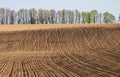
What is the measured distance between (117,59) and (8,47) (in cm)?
1755

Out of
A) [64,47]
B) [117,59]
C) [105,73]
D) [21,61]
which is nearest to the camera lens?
[105,73]

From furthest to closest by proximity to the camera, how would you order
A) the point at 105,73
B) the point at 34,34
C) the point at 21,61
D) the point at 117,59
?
the point at 34,34
the point at 21,61
the point at 117,59
the point at 105,73

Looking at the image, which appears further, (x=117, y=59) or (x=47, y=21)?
(x=47, y=21)

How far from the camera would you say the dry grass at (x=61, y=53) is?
19.1 meters

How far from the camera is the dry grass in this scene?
62.5 feet

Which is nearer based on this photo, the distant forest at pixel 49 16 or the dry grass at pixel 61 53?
the dry grass at pixel 61 53

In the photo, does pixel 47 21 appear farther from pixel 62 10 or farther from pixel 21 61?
pixel 21 61

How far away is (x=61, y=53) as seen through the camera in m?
29.5

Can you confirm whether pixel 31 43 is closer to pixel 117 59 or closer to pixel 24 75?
pixel 117 59

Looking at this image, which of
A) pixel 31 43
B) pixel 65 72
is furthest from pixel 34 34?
pixel 65 72

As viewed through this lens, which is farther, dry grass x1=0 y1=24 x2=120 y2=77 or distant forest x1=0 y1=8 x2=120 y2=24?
distant forest x1=0 y1=8 x2=120 y2=24

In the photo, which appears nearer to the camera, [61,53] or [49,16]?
[61,53]

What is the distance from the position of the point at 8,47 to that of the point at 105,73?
21528 mm

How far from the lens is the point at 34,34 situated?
44.9 m
